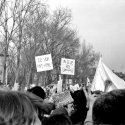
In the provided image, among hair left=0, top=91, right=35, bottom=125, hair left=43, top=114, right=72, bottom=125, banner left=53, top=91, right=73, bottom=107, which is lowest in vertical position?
banner left=53, top=91, right=73, bottom=107

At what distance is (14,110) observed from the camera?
2.26m

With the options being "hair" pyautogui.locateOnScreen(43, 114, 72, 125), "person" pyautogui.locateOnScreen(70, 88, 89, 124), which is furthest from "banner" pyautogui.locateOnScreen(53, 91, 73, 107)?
"hair" pyautogui.locateOnScreen(43, 114, 72, 125)

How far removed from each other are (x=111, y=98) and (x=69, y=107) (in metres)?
3.93

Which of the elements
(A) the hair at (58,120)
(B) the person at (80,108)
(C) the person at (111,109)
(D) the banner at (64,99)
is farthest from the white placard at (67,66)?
(C) the person at (111,109)

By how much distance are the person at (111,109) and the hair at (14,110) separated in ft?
1.40

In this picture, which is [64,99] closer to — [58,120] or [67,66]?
[58,120]

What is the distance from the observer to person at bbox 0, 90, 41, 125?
2252mm

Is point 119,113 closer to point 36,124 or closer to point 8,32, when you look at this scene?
point 36,124

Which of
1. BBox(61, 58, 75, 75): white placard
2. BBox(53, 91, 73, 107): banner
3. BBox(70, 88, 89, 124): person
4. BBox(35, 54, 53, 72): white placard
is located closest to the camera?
BBox(70, 88, 89, 124): person

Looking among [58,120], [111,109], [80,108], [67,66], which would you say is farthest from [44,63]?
[111,109]

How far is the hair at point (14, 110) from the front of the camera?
2250 millimetres

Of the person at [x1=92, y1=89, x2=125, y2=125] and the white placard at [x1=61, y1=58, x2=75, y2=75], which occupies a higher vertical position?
the person at [x1=92, y1=89, x2=125, y2=125]

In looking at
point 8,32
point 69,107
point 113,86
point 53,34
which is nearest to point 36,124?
point 69,107

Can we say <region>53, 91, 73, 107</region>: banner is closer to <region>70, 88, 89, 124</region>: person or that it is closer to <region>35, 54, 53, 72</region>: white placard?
<region>70, 88, 89, 124</region>: person
